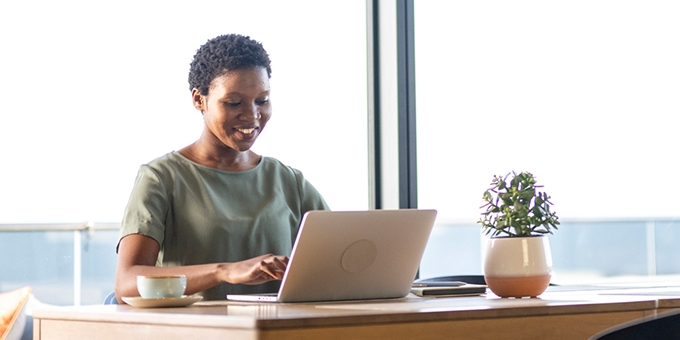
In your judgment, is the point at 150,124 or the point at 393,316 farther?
the point at 150,124

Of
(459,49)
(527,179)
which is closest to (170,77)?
(459,49)

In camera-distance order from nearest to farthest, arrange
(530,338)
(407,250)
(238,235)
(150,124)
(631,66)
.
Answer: (530,338)
(407,250)
(238,235)
(150,124)
(631,66)

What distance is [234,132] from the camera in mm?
2480

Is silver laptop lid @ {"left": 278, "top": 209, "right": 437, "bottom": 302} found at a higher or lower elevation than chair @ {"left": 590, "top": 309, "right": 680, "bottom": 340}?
higher

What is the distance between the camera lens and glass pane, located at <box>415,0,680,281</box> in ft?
14.8

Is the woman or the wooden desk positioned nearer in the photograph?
the wooden desk

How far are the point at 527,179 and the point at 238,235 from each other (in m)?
0.79

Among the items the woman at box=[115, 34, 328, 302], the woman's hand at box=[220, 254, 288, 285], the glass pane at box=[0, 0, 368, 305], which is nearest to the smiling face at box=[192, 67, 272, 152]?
the woman at box=[115, 34, 328, 302]

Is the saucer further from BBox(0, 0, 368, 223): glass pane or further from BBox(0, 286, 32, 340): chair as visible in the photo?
BBox(0, 0, 368, 223): glass pane

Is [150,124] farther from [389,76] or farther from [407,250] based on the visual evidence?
[407,250]

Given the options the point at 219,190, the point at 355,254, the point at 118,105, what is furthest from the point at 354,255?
the point at 118,105

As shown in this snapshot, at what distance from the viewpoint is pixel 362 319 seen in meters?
1.46

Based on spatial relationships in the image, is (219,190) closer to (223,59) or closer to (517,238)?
(223,59)

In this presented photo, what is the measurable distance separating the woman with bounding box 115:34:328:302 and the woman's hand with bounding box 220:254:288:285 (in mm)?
397
